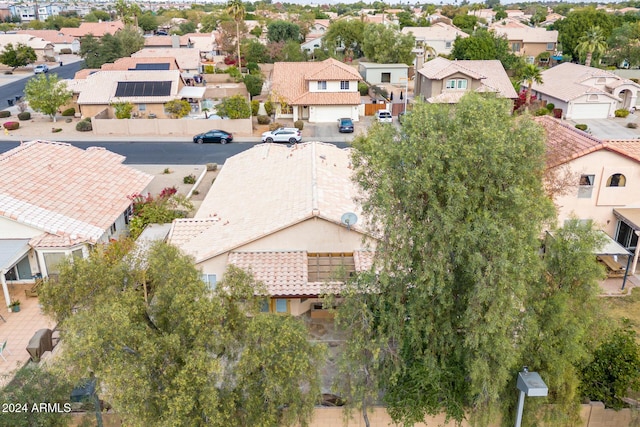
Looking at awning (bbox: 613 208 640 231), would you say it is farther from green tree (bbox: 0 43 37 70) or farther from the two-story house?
green tree (bbox: 0 43 37 70)

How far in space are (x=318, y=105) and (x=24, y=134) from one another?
30.9 meters

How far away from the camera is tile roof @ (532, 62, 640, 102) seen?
5966cm

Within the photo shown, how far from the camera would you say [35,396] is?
1442 centimetres

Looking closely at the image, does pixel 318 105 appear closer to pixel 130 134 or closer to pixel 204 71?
pixel 130 134

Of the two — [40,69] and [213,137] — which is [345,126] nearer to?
[213,137]

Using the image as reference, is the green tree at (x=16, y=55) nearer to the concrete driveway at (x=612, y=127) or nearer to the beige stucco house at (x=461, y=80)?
the beige stucco house at (x=461, y=80)

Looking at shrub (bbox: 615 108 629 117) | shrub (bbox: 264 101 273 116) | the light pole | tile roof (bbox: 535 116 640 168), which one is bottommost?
shrub (bbox: 615 108 629 117)

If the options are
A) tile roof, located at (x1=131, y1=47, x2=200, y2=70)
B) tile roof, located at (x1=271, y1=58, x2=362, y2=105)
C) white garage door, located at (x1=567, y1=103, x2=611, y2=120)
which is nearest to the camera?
tile roof, located at (x1=271, y1=58, x2=362, y2=105)

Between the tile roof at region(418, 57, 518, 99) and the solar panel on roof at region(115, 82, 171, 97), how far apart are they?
30157mm

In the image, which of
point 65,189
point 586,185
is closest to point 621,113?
point 586,185

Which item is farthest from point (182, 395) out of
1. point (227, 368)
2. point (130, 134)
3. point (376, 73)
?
point (376, 73)

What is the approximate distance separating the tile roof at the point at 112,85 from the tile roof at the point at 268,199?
26.9 m

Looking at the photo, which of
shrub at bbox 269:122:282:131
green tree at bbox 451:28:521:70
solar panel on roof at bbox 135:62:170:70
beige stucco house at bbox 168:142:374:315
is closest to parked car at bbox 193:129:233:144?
shrub at bbox 269:122:282:131

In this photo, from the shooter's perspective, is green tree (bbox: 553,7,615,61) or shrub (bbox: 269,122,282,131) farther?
green tree (bbox: 553,7,615,61)
